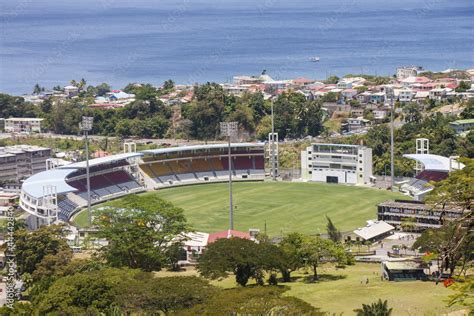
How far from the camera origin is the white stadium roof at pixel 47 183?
44.0 metres

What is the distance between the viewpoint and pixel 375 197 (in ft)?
163

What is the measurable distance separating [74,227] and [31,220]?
266cm

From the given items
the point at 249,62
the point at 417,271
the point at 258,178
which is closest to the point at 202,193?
the point at 258,178

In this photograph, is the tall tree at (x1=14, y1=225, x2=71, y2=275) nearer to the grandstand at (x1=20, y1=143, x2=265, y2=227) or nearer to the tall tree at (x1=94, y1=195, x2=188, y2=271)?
the tall tree at (x1=94, y1=195, x2=188, y2=271)

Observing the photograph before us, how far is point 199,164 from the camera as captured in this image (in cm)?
5653

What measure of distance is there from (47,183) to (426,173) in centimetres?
2004

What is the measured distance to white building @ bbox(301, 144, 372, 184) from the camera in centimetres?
5378

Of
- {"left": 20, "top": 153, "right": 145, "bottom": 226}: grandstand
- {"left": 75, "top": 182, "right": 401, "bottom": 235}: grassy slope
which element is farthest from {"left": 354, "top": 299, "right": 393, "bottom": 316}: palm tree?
{"left": 20, "top": 153, "right": 145, "bottom": 226}: grandstand

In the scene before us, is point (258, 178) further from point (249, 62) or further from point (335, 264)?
point (249, 62)

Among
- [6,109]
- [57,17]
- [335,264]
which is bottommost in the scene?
[335,264]

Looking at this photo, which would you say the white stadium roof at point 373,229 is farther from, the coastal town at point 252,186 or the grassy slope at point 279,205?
the grassy slope at point 279,205

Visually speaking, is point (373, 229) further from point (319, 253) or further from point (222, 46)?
point (222, 46)

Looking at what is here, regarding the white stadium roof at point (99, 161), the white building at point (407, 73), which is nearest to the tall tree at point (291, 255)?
the white stadium roof at point (99, 161)

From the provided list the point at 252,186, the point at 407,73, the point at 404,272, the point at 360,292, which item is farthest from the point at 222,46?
the point at 360,292
